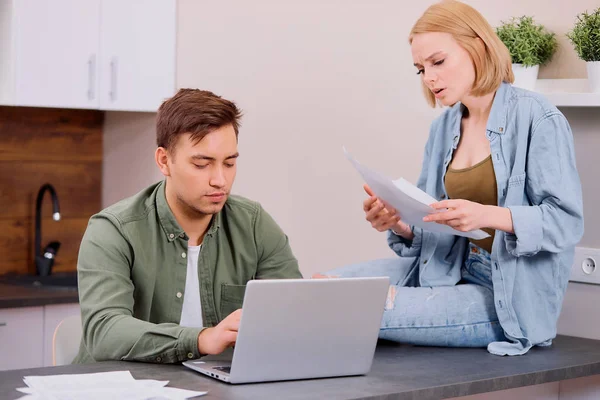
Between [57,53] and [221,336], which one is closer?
[221,336]

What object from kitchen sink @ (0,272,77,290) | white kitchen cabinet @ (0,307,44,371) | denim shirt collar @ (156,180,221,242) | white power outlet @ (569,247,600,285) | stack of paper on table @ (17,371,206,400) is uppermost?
denim shirt collar @ (156,180,221,242)

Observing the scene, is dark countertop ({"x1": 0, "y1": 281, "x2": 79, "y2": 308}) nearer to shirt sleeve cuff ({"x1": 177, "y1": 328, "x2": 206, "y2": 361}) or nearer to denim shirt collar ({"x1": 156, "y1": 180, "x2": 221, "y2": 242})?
denim shirt collar ({"x1": 156, "y1": 180, "x2": 221, "y2": 242})

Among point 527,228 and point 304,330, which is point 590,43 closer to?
point 527,228

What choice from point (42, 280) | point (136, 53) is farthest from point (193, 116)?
point (42, 280)

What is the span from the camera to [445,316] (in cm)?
229

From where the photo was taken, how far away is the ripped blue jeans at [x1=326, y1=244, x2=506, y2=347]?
2.29 m

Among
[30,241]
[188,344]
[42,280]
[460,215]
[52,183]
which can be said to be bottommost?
[42,280]

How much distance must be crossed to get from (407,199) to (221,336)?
55cm

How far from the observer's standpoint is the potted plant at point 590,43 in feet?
7.86

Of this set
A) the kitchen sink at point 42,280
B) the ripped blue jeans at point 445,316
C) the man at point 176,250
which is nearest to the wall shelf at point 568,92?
the ripped blue jeans at point 445,316

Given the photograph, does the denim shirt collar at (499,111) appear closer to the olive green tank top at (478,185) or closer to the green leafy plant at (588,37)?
the olive green tank top at (478,185)

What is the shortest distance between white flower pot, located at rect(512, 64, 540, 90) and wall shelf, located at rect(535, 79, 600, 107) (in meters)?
0.05

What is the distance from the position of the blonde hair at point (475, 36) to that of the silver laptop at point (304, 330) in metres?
0.71

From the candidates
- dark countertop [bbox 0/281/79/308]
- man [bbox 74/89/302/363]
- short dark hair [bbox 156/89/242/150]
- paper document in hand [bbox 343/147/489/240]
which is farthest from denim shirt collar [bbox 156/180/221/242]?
dark countertop [bbox 0/281/79/308]
